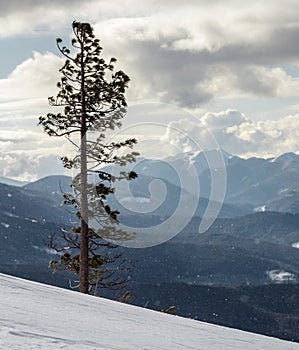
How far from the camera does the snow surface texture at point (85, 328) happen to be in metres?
9.41

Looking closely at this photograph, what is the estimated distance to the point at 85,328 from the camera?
446 inches

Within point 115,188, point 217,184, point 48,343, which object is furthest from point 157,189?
point 48,343

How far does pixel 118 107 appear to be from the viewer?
31.1 metres

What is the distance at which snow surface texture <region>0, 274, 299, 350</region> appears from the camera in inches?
370

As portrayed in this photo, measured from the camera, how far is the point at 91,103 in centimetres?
3052

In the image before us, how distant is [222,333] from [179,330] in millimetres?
2004

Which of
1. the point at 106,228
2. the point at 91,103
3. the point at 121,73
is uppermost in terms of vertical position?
the point at 121,73

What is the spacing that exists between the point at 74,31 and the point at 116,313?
1975cm

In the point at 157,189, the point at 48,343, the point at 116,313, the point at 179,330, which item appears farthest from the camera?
the point at 157,189

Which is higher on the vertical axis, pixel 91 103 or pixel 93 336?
pixel 91 103

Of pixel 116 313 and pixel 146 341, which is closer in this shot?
pixel 146 341

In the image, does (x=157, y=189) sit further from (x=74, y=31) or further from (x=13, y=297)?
(x=74, y=31)

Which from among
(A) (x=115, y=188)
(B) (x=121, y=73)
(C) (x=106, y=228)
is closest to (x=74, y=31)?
(B) (x=121, y=73)

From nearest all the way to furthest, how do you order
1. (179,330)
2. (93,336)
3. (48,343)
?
(48,343) → (93,336) → (179,330)
